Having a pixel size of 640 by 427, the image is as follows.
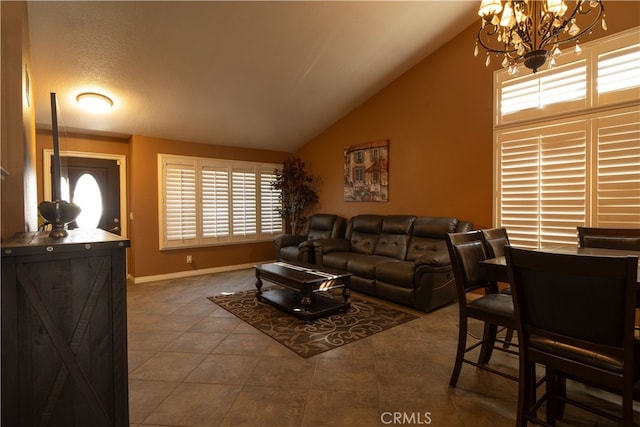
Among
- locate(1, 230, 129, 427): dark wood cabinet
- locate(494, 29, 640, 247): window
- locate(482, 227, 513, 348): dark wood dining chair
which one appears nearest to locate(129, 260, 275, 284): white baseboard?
locate(1, 230, 129, 427): dark wood cabinet

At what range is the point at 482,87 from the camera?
395 centimetres

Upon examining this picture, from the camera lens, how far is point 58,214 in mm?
1601

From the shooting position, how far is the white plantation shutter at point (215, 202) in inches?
219

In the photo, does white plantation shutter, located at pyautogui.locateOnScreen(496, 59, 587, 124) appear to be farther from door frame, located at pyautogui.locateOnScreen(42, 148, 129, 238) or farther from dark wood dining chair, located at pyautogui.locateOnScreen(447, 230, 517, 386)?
door frame, located at pyautogui.locateOnScreen(42, 148, 129, 238)

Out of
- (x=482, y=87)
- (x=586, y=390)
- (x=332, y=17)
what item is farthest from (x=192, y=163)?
(x=586, y=390)

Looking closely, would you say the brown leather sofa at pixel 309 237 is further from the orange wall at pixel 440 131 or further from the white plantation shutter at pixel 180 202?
the white plantation shutter at pixel 180 202

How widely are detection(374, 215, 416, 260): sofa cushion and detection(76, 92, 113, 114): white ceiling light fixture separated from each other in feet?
13.2

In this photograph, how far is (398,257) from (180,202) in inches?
140

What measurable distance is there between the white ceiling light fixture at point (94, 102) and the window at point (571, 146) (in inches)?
187

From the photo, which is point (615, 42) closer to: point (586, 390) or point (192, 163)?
point (586, 390)

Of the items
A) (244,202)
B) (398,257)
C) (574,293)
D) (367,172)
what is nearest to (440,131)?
(367,172)

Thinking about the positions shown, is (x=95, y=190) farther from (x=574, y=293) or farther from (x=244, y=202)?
(x=574, y=293)

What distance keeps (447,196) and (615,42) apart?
2.18m

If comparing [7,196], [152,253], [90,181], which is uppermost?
[90,181]
